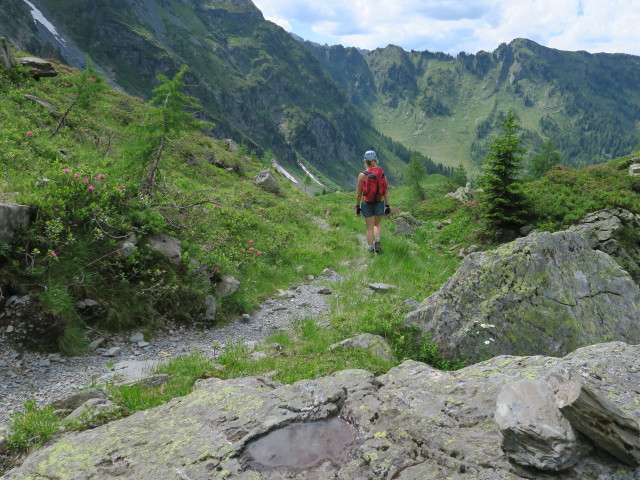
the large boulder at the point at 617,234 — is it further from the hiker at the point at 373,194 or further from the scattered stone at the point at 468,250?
the hiker at the point at 373,194

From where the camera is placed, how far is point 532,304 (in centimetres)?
662

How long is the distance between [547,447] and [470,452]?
677mm

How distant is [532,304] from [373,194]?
7.80m

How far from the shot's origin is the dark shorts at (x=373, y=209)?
544 inches

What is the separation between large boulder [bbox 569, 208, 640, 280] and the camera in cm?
1438

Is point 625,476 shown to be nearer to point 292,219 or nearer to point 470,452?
point 470,452

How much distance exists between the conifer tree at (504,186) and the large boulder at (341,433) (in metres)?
13.6

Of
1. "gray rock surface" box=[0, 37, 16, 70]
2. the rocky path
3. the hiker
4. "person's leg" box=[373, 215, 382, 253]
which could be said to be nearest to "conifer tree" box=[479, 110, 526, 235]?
the hiker

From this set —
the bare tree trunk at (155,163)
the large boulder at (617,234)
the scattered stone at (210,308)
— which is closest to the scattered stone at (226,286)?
the scattered stone at (210,308)

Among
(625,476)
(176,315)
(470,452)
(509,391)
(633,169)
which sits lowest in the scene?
(176,315)

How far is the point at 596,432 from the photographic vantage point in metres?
2.72

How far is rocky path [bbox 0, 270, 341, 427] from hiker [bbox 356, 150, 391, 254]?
4878 mm

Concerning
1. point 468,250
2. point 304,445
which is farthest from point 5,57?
point 304,445

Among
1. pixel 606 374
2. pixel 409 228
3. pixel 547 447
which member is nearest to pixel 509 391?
pixel 547 447
